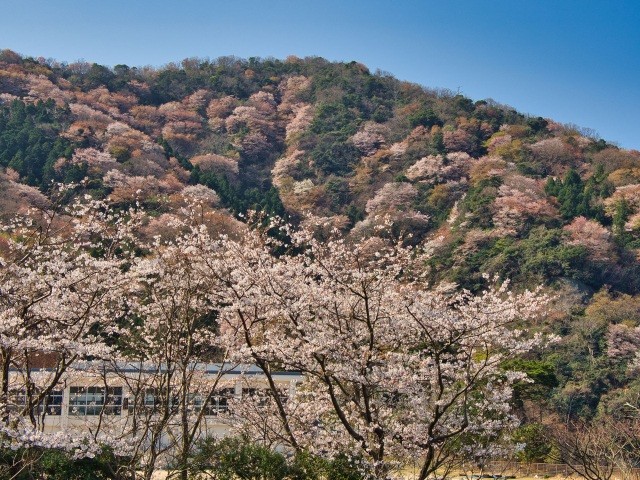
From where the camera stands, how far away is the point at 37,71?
2190 inches

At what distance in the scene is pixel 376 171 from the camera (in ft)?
170

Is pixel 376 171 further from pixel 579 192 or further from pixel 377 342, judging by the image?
pixel 377 342

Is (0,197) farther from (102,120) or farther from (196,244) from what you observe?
(196,244)

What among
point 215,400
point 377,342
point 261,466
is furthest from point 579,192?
point 261,466

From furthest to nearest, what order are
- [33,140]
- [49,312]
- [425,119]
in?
[425,119] < [33,140] < [49,312]

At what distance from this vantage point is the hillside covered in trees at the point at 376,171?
107ft

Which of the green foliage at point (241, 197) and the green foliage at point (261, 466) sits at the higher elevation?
the green foliage at point (241, 197)

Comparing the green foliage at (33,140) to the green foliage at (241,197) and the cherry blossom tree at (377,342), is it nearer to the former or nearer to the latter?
the green foliage at (241,197)

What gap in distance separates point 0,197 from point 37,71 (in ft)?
80.4

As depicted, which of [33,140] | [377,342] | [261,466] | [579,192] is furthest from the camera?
[579,192]

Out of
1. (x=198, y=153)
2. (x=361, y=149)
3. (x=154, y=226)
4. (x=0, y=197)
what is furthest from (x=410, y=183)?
(x=0, y=197)

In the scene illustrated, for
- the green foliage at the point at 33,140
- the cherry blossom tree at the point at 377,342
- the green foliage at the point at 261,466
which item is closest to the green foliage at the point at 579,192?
the green foliage at the point at 33,140

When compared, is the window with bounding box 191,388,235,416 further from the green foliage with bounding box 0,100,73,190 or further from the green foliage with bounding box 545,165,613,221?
the green foliage with bounding box 545,165,613,221

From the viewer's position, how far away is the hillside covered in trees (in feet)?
107
